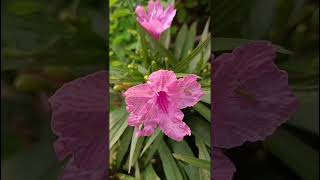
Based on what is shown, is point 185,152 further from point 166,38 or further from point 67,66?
point 67,66

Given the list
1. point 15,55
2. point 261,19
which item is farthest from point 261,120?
point 15,55

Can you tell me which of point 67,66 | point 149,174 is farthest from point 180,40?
point 67,66

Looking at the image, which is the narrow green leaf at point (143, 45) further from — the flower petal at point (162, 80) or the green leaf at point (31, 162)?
the green leaf at point (31, 162)

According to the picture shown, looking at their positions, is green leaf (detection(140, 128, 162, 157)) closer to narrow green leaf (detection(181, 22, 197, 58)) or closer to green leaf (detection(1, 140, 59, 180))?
narrow green leaf (detection(181, 22, 197, 58))

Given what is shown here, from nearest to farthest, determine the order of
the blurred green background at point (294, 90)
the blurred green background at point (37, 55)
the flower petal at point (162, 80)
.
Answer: the flower petal at point (162, 80) < the blurred green background at point (294, 90) < the blurred green background at point (37, 55)

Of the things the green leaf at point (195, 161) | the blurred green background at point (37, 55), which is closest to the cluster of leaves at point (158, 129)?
the green leaf at point (195, 161)

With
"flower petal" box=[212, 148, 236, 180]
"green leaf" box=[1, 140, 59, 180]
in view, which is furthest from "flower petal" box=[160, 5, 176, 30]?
"green leaf" box=[1, 140, 59, 180]
